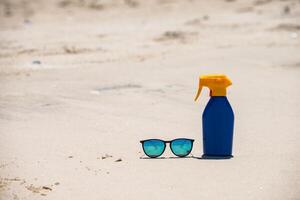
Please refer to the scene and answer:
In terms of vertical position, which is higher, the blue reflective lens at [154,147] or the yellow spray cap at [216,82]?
the yellow spray cap at [216,82]

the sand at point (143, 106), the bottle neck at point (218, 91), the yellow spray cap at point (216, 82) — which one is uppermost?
the yellow spray cap at point (216, 82)

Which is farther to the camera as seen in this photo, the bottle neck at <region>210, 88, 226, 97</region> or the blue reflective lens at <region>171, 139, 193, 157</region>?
the bottle neck at <region>210, 88, 226, 97</region>

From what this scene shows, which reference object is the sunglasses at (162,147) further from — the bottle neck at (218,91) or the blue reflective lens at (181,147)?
the bottle neck at (218,91)

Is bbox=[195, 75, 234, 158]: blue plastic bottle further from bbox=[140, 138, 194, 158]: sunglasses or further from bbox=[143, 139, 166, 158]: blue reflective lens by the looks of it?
bbox=[143, 139, 166, 158]: blue reflective lens

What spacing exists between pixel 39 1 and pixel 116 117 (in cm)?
1330

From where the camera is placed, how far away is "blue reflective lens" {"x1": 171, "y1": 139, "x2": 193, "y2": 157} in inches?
206

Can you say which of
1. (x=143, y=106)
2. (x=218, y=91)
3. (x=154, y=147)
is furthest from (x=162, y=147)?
(x=143, y=106)

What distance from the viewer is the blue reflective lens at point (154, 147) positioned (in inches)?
206

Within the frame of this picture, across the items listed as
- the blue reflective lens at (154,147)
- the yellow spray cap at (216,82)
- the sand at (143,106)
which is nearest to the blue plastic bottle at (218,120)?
the yellow spray cap at (216,82)

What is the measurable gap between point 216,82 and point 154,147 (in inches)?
23.9

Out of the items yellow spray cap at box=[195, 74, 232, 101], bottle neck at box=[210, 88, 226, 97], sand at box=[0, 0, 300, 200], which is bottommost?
sand at box=[0, 0, 300, 200]

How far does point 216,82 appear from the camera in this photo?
17.4 ft

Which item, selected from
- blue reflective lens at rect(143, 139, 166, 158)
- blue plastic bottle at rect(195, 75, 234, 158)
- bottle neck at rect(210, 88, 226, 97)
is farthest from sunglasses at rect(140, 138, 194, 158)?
bottle neck at rect(210, 88, 226, 97)

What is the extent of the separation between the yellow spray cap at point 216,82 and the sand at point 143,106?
1.52 ft
